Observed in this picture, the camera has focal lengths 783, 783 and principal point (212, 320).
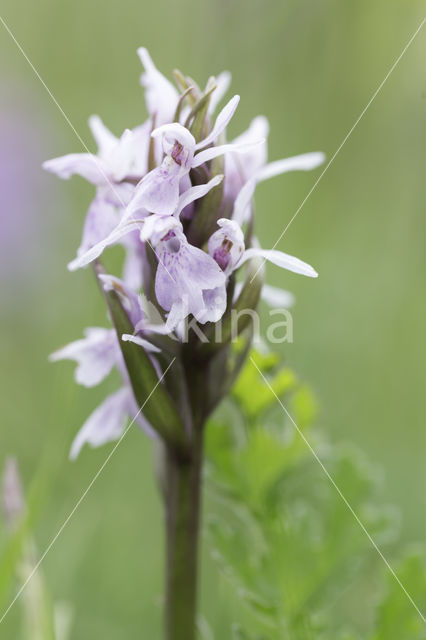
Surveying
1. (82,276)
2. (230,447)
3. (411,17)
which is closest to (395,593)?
(230,447)

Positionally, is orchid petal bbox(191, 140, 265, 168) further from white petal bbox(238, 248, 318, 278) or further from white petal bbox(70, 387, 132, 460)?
white petal bbox(70, 387, 132, 460)

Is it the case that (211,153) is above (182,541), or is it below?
above

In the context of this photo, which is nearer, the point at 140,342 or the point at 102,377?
the point at 140,342

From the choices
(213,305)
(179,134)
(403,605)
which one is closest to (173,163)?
(179,134)

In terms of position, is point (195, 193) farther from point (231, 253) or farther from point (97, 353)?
point (97, 353)

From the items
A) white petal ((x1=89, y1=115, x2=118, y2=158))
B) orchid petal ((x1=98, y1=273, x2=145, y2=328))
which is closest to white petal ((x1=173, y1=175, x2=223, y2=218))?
orchid petal ((x1=98, y1=273, x2=145, y2=328))

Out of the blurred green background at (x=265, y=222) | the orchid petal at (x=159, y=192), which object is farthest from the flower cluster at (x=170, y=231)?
the blurred green background at (x=265, y=222)

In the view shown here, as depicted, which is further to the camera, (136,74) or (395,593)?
(136,74)

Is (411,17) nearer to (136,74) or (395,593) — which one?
(136,74)
